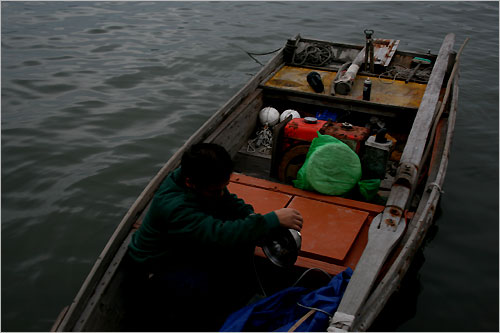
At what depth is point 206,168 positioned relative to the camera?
8.61 ft

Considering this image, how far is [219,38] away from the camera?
13477 mm

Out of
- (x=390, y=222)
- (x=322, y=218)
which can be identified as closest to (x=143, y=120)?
(x=322, y=218)

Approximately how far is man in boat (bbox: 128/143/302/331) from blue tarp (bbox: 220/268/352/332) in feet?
0.95

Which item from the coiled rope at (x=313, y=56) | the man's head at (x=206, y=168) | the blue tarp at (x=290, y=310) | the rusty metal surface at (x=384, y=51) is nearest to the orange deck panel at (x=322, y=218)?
the blue tarp at (x=290, y=310)

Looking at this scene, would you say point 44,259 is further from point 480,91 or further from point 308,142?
point 480,91

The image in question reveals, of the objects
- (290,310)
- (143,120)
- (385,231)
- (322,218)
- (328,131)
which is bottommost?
(143,120)

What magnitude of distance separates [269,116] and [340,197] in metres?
2.42

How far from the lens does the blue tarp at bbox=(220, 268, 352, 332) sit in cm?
277

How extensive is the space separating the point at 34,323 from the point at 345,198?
3.38 m

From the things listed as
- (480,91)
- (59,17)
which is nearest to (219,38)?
(59,17)

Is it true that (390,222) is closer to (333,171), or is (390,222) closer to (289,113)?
(333,171)

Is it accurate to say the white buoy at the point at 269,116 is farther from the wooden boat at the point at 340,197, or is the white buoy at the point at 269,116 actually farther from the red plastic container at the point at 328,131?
the red plastic container at the point at 328,131

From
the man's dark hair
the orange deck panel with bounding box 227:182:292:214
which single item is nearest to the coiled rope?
the orange deck panel with bounding box 227:182:292:214

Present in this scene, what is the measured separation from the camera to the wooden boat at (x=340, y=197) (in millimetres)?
3098
